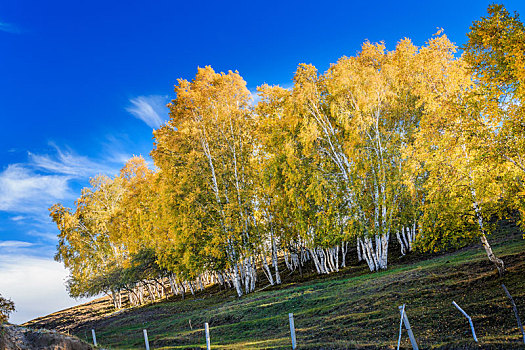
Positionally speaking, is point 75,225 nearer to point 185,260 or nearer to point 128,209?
point 128,209

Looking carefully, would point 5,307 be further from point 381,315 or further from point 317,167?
point 317,167

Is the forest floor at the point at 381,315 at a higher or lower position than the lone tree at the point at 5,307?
lower

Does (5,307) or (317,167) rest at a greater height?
(317,167)

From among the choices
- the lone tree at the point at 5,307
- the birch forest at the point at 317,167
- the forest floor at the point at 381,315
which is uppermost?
the birch forest at the point at 317,167

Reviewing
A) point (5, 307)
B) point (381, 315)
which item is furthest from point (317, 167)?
point (5, 307)

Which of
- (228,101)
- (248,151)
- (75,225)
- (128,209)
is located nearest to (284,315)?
(248,151)

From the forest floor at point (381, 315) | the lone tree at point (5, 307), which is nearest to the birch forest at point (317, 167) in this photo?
the forest floor at point (381, 315)

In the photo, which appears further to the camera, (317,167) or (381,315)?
(317,167)

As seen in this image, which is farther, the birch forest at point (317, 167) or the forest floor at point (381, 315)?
the birch forest at point (317, 167)

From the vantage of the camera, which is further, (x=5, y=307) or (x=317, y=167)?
(x=317, y=167)

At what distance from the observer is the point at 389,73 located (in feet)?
68.7

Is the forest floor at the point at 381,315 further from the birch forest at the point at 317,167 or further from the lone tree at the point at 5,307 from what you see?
the lone tree at the point at 5,307

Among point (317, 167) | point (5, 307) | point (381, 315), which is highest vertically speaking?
point (317, 167)

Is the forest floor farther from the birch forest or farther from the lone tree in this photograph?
the lone tree
